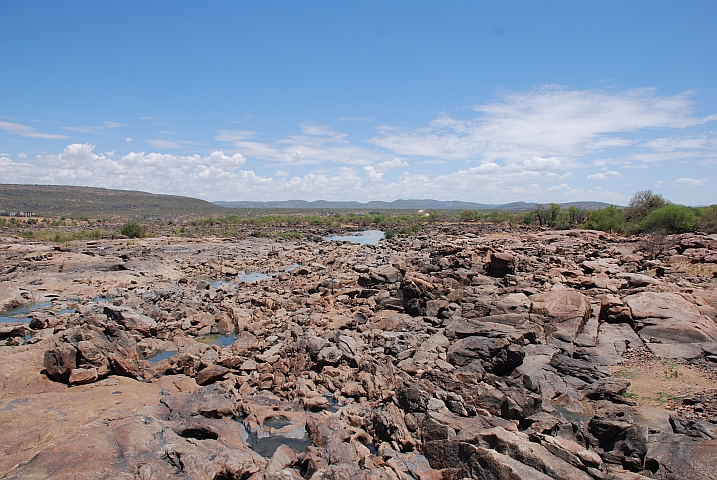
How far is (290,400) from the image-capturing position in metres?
11.3

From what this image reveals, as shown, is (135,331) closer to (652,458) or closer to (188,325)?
(188,325)

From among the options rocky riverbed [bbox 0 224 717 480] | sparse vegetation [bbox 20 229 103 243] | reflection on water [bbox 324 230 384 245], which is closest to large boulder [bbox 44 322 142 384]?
rocky riverbed [bbox 0 224 717 480]

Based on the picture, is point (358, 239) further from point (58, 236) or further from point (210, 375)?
point (210, 375)

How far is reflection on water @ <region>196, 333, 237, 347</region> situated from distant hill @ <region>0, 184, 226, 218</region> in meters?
96.3

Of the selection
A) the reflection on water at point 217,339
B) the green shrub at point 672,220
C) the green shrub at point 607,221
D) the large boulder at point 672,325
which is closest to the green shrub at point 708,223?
the green shrub at point 672,220

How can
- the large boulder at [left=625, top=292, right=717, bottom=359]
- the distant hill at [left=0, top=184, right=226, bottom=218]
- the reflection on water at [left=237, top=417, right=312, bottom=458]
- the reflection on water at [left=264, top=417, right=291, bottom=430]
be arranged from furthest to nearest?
1. the distant hill at [left=0, top=184, right=226, bottom=218]
2. the large boulder at [left=625, top=292, right=717, bottom=359]
3. the reflection on water at [left=264, top=417, right=291, bottom=430]
4. the reflection on water at [left=237, top=417, right=312, bottom=458]

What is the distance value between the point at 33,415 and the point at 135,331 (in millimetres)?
6925

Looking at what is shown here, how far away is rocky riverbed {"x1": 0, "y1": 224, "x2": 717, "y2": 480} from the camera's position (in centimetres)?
732

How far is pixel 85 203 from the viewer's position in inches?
4648

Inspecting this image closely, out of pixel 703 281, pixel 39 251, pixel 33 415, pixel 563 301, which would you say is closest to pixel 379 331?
pixel 563 301

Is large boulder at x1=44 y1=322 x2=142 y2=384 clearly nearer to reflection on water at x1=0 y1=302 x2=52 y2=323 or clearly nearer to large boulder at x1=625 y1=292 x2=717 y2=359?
reflection on water at x1=0 y1=302 x2=52 y2=323

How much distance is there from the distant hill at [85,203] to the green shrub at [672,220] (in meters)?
105

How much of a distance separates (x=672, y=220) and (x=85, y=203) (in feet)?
434

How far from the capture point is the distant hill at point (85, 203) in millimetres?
101994
